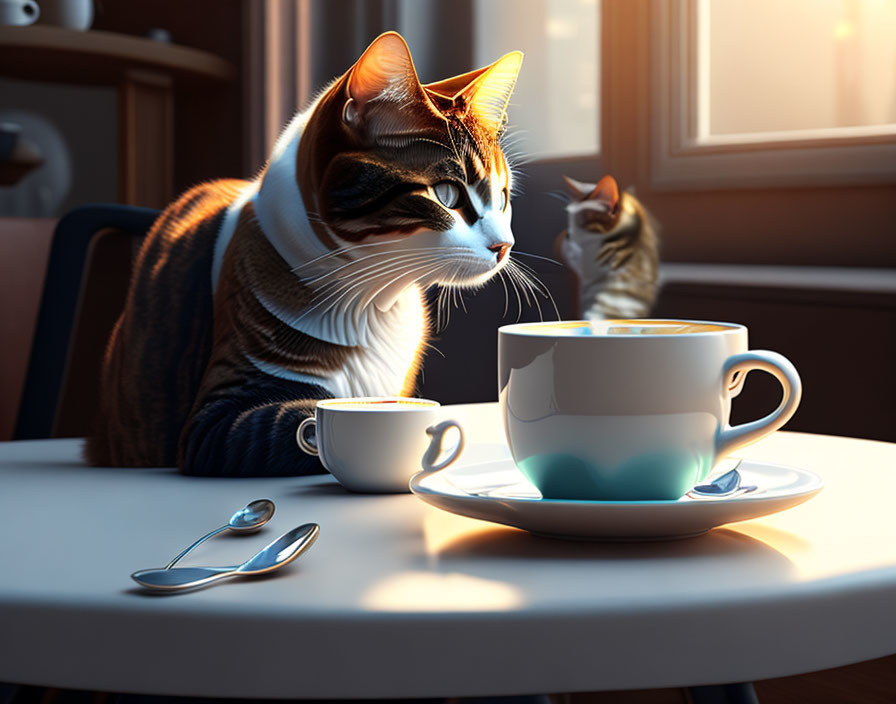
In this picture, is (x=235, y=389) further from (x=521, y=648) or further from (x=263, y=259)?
(x=521, y=648)

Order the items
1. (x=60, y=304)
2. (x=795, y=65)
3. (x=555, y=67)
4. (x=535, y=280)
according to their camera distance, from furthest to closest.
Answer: (x=555, y=67) < (x=795, y=65) < (x=535, y=280) < (x=60, y=304)

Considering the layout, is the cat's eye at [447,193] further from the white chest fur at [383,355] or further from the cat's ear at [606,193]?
the cat's ear at [606,193]

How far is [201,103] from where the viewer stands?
252 centimetres

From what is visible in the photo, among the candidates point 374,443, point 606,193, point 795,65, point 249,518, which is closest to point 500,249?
point 374,443

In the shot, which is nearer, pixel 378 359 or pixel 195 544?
pixel 195 544

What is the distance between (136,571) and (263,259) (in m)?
0.34

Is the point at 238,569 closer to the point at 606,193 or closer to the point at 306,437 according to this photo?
the point at 306,437

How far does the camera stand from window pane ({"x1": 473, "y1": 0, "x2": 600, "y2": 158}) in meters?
1.84

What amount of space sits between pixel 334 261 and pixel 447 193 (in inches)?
3.8

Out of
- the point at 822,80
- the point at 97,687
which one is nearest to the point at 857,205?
the point at 822,80

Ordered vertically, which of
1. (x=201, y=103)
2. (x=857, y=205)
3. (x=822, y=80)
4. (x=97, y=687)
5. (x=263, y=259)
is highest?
(x=201, y=103)

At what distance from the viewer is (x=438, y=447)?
51 centimetres

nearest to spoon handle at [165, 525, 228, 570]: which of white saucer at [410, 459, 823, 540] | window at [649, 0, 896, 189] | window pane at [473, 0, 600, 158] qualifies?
white saucer at [410, 459, 823, 540]

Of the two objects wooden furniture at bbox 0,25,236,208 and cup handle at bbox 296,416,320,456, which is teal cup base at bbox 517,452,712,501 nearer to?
cup handle at bbox 296,416,320,456
